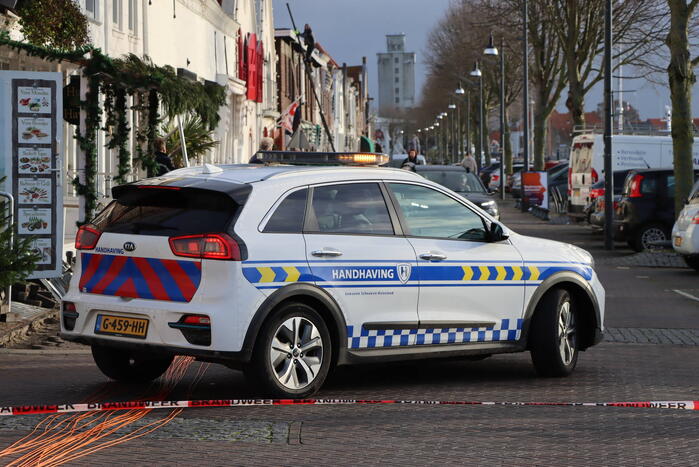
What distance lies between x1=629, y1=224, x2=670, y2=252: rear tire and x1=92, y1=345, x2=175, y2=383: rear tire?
17.8 m

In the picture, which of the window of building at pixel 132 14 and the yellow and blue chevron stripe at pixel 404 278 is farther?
the window of building at pixel 132 14

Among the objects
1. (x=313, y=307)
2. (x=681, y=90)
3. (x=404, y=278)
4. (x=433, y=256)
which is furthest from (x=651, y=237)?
(x=313, y=307)

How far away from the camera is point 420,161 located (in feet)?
135

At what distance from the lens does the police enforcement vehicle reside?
26.6ft

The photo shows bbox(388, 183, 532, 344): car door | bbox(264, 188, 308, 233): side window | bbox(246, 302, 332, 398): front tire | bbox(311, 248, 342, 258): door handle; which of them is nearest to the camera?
bbox(246, 302, 332, 398): front tire

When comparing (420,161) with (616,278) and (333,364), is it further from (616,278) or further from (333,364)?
(333,364)

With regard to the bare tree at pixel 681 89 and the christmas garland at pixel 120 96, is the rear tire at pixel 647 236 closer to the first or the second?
the bare tree at pixel 681 89

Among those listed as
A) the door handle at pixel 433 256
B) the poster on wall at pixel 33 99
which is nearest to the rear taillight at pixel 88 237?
the door handle at pixel 433 256

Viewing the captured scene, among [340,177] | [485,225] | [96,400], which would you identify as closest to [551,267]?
[485,225]

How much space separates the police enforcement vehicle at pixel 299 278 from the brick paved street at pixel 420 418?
1.22 ft

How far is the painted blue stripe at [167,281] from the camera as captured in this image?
815cm

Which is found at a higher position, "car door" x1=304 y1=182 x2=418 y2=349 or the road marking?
"car door" x1=304 y1=182 x2=418 y2=349

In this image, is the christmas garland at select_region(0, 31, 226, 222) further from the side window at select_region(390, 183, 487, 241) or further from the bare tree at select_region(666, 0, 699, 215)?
the bare tree at select_region(666, 0, 699, 215)

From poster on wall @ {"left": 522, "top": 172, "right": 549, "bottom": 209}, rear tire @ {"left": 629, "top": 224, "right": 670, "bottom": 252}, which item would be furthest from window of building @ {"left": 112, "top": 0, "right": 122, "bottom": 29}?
poster on wall @ {"left": 522, "top": 172, "right": 549, "bottom": 209}
